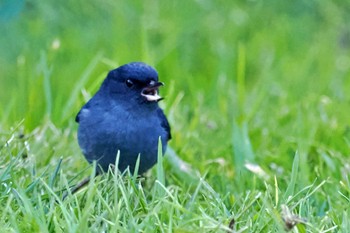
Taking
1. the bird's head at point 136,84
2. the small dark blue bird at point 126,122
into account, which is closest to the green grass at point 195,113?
the small dark blue bird at point 126,122

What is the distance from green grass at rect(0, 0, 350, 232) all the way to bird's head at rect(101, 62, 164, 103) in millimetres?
372

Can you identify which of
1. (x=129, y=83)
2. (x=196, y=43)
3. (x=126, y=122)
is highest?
(x=129, y=83)

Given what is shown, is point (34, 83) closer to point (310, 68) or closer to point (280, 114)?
point (280, 114)

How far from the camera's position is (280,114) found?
5688mm

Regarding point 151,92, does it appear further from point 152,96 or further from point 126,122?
point 126,122

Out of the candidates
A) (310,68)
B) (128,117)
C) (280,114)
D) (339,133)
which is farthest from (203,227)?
(310,68)

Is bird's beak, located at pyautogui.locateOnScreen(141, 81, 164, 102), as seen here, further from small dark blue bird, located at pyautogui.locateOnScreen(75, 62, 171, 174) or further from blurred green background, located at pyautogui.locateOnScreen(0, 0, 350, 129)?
blurred green background, located at pyautogui.locateOnScreen(0, 0, 350, 129)

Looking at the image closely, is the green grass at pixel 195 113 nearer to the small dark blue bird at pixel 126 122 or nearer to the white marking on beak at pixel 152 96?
the small dark blue bird at pixel 126 122

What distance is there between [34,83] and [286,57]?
2230 mm

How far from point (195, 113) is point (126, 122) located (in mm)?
1096

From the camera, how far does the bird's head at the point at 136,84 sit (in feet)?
14.5

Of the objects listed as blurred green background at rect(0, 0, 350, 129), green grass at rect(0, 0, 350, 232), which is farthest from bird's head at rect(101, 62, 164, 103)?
blurred green background at rect(0, 0, 350, 129)

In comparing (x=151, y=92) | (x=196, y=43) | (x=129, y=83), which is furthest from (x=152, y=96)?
(x=196, y=43)

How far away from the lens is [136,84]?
4.47 meters
